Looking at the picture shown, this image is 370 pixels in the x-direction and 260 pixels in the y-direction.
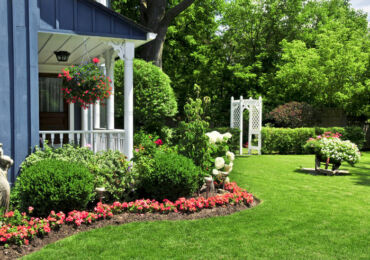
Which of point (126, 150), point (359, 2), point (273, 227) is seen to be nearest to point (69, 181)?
point (126, 150)

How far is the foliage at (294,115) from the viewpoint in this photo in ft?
54.7

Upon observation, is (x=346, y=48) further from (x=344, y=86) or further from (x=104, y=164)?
(x=104, y=164)

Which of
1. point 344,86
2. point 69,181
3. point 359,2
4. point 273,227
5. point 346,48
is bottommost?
point 273,227

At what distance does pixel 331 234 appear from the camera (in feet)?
16.1

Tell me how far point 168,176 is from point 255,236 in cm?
173

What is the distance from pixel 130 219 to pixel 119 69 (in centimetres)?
749

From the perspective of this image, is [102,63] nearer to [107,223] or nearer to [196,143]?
[196,143]

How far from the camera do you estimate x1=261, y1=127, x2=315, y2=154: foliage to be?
1529 cm

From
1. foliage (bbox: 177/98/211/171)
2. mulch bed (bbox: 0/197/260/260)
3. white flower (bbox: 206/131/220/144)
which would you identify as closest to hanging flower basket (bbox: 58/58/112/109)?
foliage (bbox: 177/98/211/171)

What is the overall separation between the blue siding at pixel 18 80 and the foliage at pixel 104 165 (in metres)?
0.28

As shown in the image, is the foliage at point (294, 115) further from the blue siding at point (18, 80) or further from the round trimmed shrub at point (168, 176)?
the blue siding at point (18, 80)

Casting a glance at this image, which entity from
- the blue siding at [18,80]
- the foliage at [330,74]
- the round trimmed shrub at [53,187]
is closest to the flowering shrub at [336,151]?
the round trimmed shrub at [53,187]

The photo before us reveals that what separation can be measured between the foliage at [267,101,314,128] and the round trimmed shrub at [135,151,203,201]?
11.4 meters

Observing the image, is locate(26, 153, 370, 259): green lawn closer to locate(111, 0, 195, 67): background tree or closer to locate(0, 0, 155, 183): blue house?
locate(0, 0, 155, 183): blue house
